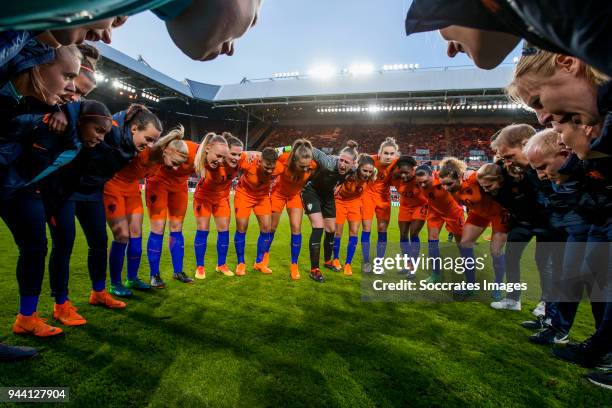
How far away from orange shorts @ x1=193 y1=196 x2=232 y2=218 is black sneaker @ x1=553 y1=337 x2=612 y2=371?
13.7ft

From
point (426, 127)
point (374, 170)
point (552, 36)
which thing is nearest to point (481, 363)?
point (552, 36)

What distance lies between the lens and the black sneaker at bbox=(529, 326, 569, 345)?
9.52ft

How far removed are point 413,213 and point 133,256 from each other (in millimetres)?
4239

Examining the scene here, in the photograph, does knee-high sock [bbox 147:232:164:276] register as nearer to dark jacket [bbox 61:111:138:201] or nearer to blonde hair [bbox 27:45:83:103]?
dark jacket [bbox 61:111:138:201]

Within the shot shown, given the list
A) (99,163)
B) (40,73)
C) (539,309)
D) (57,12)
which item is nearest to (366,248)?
(539,309)

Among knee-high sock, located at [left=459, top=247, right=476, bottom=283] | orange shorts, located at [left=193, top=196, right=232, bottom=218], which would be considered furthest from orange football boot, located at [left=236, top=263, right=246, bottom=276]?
knee-high sock, located at [left=459, top=247, right=476, bottom=283]

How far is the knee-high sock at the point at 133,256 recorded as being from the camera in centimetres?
392

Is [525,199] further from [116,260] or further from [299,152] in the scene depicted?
[116,260]

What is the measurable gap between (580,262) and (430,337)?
139cm

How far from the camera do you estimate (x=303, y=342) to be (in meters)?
2.61

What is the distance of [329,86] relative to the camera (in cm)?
2606

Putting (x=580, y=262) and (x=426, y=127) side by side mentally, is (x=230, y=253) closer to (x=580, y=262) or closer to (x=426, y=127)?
(x=580, y=262)

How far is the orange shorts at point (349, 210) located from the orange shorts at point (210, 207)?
6.91 ft

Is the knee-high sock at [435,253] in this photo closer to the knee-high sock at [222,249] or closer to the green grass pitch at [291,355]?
the green grass pitch at [291,355]
